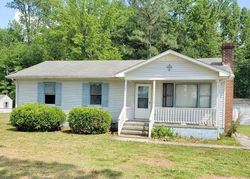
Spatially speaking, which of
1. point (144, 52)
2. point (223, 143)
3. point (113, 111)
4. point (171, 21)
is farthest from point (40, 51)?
point (223, 143)

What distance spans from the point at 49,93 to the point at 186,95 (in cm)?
820

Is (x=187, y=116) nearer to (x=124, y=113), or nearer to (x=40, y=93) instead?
(x=124, y=113)

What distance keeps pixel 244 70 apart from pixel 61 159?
38521 mm

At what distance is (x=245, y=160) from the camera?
1124cm

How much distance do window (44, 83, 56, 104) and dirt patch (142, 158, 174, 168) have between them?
10938 mm

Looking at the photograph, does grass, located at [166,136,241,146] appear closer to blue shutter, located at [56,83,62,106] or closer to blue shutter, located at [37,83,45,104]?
blue shutter, located at [56,83,62,106]

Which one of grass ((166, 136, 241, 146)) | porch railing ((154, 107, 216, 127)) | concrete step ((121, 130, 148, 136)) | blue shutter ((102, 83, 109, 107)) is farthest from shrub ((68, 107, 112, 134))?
grass ((166, 136, 241, 146))

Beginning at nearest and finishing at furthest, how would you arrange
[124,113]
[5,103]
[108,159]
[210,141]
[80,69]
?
[108,159] < [210,141] < [124,113] < [80,69] < [5,103]

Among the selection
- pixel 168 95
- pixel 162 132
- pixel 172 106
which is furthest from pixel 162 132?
pixel 168 95

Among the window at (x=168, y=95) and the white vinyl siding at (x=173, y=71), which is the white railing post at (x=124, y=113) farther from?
the window at (x=168, y=95)

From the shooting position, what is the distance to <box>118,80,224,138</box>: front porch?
1672 cm

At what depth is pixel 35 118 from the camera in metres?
17.2

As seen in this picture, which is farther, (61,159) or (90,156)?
(90,156)

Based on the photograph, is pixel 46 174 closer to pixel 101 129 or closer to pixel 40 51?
pixel 101 129
